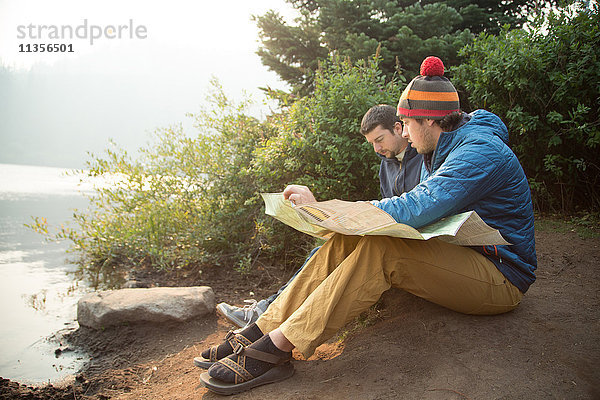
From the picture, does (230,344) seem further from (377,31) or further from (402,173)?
(377,31)

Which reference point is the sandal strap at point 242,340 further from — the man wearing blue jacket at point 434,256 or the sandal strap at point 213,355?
the sandal strap at point 213,355

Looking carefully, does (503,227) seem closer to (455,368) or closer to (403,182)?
(455,368)

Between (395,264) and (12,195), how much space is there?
13.4 meters

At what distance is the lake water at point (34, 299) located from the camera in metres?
3.55

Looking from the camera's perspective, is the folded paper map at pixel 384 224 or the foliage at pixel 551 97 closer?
the folded paper map at pixel 384 224

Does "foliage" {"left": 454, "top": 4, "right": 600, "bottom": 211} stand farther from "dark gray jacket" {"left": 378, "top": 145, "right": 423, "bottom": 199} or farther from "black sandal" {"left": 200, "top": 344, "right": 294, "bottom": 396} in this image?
"black sandal" {"left": 200, "top": 344, "right": 294, "bottom": 396}

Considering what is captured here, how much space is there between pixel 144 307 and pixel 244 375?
2121 millimetres

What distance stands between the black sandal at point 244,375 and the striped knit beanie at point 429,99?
4.92ft

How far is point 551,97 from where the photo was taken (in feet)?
15.7

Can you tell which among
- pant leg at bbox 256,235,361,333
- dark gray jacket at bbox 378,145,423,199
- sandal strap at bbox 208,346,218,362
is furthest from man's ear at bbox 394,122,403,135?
sandal strap at bbox 208,346,218,362

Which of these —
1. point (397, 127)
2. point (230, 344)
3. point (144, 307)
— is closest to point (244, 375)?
point (230, 344)

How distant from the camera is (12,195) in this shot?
12.2 meters

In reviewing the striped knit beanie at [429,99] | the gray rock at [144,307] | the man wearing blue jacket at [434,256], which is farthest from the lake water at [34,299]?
the striped knit beanie at [429,99]

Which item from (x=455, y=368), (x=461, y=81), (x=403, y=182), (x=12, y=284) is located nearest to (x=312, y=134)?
(x=403, y=182)
